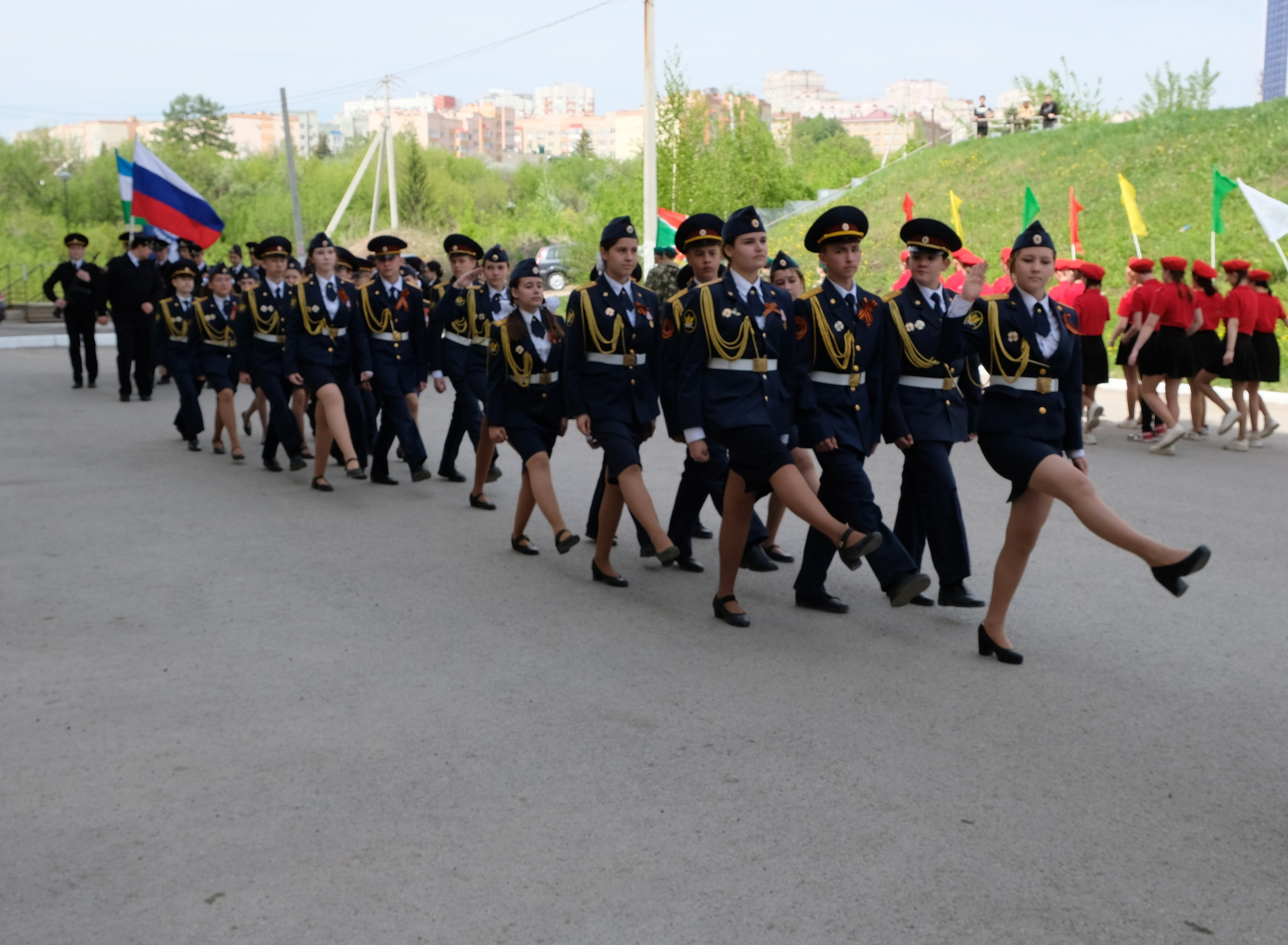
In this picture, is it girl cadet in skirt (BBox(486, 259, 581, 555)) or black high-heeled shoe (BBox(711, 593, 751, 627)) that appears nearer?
black high-heeled shoe (BBox(711, 593, 751, 627))

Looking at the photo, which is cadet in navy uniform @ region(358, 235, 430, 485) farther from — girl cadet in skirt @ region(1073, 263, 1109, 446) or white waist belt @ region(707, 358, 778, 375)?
girl cadet in skirt @ region(1073, 263, 1109, 446)

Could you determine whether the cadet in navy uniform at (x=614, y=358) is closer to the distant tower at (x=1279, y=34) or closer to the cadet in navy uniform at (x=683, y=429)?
the cadet in navy uniform at (x=683, y=429)

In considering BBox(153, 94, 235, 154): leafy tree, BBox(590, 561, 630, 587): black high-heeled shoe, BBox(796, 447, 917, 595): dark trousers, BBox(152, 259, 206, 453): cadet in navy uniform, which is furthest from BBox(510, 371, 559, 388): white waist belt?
BBox(153, 94, 235, 154): leafy tree

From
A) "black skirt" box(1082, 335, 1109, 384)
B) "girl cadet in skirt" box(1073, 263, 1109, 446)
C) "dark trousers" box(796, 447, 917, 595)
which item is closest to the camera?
"dark trousers" box(796, 447, 917, 595)

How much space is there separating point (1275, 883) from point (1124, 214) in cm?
3052

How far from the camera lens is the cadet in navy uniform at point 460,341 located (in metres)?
10.8

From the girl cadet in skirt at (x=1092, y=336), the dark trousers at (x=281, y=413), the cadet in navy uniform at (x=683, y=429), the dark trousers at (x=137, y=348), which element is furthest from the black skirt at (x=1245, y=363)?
the dark trousers at (x=137, y=348)

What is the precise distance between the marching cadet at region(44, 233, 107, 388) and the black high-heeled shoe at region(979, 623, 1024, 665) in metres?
15.6

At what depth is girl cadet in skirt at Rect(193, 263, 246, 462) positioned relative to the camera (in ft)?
41.8

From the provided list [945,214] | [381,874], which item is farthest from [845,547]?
[945,214]

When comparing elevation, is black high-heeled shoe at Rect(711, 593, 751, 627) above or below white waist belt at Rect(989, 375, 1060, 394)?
below

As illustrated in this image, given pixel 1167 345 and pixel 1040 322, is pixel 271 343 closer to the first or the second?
pixel 1040 322

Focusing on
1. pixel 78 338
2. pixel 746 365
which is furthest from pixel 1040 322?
pixel 78 338

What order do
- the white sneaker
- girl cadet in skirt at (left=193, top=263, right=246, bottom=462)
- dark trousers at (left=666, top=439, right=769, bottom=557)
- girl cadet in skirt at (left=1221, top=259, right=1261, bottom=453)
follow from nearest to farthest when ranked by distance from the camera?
1. dark trousers at (left=666, top=439, right=769, bottom=557)
2. girl cadet in skirt at (left=193, top=263, right=246, bottom=462)
3. girl cadet in skirt at (left=1221, top=259, right=1261, bottom=453)
4. the white sneaker
